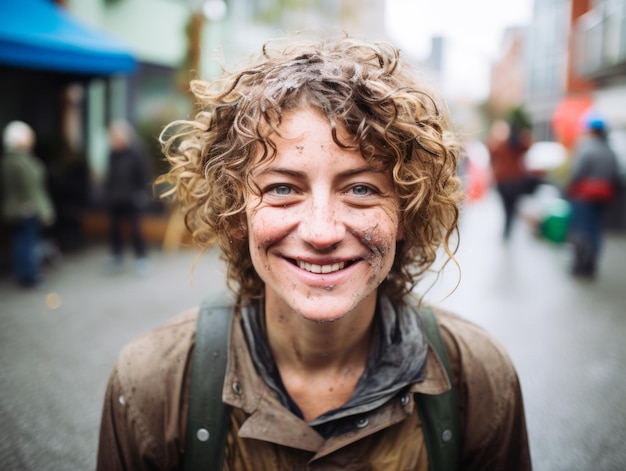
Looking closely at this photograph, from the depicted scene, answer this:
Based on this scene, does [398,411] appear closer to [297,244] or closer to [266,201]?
[297,244]

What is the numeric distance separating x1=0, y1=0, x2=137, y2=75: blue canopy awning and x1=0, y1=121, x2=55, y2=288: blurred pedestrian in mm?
1089

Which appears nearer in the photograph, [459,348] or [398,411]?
[398,411]

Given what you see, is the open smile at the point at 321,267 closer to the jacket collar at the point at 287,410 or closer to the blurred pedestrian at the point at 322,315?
the blurred pedestrian at the point at 322,315

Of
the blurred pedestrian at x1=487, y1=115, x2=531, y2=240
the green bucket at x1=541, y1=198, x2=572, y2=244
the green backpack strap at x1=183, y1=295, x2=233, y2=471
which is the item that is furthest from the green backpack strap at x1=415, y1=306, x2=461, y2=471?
the green bucket at x1=541, y1=198, x2=572, y2=244

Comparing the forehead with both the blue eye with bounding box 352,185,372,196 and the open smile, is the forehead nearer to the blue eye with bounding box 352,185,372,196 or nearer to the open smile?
the blue eye with bounding box 352,185,372,196

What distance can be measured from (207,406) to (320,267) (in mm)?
510

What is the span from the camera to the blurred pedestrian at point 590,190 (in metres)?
7.07

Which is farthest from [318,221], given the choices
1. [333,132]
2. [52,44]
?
[52,44]

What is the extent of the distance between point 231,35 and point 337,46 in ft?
50.5

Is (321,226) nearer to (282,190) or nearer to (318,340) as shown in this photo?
(282,190)

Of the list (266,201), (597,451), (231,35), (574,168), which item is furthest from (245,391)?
(231,35)

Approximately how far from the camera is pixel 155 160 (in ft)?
32.0

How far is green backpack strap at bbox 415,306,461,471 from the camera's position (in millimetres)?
1498

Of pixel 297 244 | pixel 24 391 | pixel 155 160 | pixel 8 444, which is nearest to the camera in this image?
pixel 297 244
